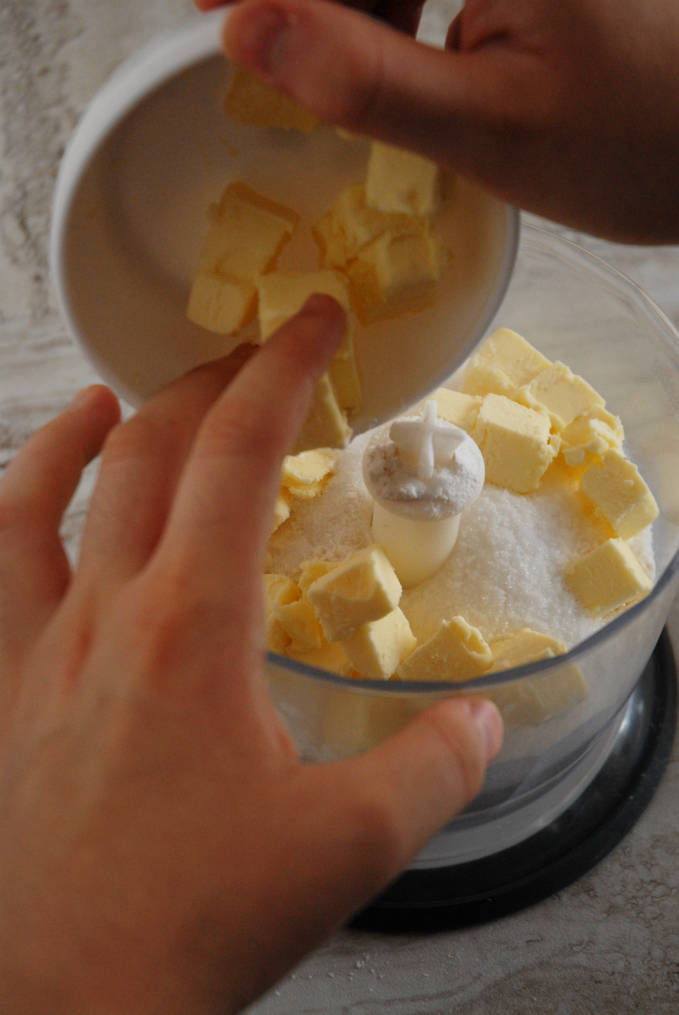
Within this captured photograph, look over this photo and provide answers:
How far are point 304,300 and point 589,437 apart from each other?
0.40m

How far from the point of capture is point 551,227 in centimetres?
119

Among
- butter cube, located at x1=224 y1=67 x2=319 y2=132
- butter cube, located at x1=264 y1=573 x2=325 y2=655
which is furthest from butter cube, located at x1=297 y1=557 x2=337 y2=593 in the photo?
butter cube, located at x1=224 y1=67 x2=319 y2=132

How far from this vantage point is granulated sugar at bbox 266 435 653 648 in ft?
2.48

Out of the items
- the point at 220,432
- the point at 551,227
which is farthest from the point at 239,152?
the point at 551,227

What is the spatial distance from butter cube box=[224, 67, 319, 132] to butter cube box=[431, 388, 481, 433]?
38cm

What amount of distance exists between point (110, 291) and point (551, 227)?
2.51 ft

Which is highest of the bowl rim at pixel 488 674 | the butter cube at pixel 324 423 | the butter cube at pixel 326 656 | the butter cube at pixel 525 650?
the butter cube at pixel 324 423

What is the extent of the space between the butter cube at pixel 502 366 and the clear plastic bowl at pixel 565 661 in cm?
9

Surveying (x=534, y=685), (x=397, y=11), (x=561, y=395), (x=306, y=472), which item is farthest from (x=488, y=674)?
(x=397, y=11)

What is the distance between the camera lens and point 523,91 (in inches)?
18.7

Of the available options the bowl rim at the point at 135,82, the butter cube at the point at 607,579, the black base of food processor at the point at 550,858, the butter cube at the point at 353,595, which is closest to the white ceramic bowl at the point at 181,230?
the bowl rim at the point at 135,82

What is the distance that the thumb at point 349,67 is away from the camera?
41cm

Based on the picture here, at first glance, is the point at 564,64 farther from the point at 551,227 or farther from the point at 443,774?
the point at 551,227

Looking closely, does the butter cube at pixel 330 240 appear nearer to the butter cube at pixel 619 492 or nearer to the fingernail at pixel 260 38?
the fingernail at pixel 260 38
